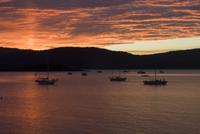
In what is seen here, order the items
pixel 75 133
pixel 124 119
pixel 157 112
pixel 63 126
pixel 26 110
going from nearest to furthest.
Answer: pixel 75 133
pixel 63 126
pixel 124 119
pixel 157 112
pixel 26 110

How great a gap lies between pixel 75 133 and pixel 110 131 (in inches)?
117

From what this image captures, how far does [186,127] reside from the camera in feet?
115

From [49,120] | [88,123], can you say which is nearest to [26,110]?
[49,120]

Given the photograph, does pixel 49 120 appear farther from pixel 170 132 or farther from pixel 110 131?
pixel 170 132

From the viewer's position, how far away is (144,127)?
114 feet

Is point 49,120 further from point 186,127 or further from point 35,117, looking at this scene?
point 186,127

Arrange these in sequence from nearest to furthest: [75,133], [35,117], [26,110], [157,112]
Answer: [75,133] → [35,117] → [157,112] → [26,110]

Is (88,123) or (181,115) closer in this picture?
(88,123)

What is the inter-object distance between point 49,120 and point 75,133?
25.3 feet

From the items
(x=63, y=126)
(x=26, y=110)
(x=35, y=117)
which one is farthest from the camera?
(x=26, y=110)

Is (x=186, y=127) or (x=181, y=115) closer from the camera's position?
(x=186, y=127)

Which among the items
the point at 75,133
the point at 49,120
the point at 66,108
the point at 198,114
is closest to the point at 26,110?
the point at 66,108

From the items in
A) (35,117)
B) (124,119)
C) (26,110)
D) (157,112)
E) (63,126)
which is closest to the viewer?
(63,126)

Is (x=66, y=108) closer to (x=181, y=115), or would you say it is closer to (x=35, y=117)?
(x=35, y=117)
